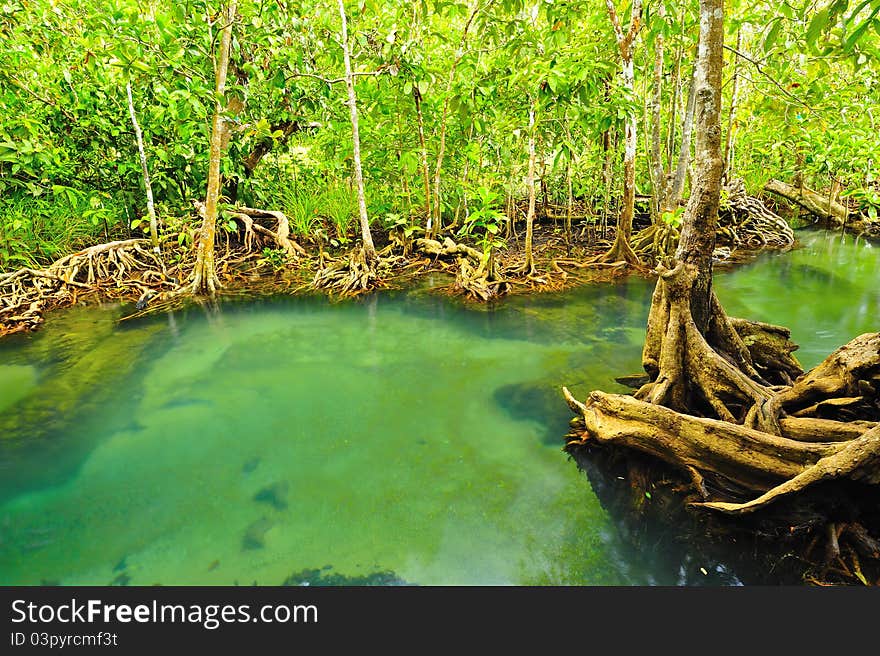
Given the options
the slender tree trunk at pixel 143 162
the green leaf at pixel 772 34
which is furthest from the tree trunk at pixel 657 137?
the slender tree trunk at pixel 143 162

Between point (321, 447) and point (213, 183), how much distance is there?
5.07 metres

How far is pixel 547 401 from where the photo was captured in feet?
12.9

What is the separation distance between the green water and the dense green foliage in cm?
208

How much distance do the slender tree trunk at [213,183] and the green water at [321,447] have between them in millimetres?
1081

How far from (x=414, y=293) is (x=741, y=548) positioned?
226 inches

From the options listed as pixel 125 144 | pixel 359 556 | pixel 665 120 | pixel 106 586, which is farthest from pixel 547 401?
pixel 665 120

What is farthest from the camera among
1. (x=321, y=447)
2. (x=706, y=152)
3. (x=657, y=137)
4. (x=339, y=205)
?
(x=339, y=205)

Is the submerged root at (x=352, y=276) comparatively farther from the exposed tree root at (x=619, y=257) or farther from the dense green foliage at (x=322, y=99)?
the exposed tree root at (x=619, y=257)

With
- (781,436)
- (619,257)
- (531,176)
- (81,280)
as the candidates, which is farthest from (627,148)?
(81,280)

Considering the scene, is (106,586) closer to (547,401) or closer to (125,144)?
(547,401)

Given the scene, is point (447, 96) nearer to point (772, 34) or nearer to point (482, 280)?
point (482, 280)

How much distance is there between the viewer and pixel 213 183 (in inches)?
267

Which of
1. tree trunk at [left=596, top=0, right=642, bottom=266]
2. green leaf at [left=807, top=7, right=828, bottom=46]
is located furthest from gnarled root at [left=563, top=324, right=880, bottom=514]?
tree trunk at [left=596, top=0, right=642, bottom=266]

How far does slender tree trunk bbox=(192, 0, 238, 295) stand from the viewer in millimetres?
6191
